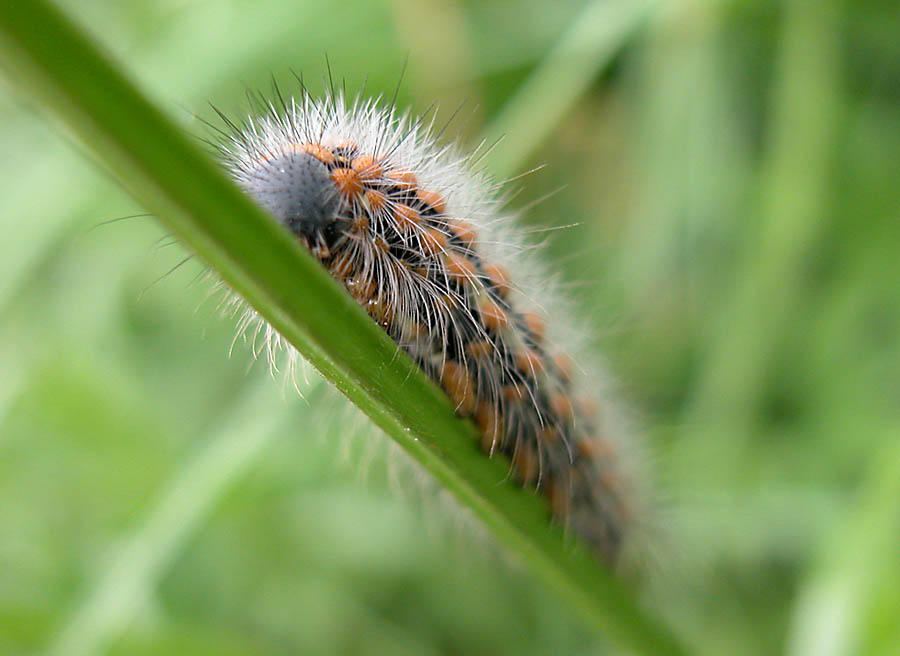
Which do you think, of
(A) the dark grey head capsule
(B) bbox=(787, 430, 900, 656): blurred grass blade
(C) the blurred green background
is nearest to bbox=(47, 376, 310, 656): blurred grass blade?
(C) the blurred green background

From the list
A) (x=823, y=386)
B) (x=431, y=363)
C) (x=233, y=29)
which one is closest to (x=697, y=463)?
(x=823, y=386)

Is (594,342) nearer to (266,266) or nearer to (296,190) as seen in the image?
(296,190)

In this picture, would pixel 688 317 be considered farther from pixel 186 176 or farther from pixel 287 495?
pixel 186 176

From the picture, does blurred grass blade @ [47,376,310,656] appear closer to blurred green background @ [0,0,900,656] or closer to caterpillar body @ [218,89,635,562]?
blurred green background @ [0,0,900,656]

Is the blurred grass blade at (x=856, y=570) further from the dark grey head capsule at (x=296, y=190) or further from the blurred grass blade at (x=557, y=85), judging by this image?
the blurred grass blade at (x=557, y=85)

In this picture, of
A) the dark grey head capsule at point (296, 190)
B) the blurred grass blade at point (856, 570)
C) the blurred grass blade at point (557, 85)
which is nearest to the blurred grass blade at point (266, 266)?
the dark grey head capsule at point (296, 190)
